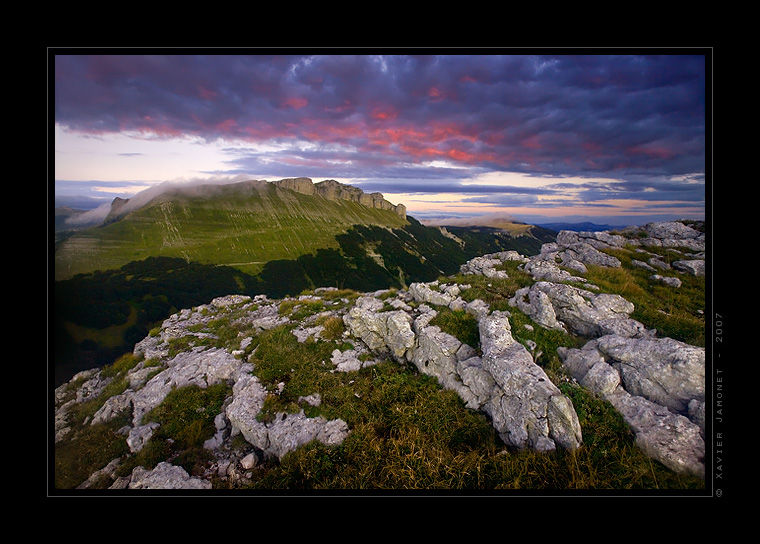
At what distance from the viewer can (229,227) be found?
3821 inches

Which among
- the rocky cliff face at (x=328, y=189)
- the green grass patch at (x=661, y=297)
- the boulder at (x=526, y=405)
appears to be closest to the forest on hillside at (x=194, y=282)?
the boulder at (x=526, y=405)

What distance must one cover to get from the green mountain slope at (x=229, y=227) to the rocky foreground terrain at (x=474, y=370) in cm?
5387

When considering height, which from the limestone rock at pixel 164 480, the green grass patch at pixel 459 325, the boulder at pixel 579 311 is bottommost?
the limestone rock at pixel 164 480

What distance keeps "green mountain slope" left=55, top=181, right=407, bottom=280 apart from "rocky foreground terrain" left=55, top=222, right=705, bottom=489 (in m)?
53.9

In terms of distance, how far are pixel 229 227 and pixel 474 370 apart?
370 feet

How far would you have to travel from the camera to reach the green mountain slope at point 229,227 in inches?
2776

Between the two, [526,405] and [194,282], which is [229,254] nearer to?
[194,282]

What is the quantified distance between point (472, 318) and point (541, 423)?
3.09m

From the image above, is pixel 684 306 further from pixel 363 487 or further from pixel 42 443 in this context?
pixel 42 443

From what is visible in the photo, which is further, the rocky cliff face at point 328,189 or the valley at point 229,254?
the rocky cliff face at point 328,189

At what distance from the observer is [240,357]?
23.1ft

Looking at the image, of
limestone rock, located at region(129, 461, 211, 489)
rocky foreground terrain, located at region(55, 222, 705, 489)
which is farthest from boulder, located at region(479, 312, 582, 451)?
limestone rock, located at region(129, 461, 211, 489)

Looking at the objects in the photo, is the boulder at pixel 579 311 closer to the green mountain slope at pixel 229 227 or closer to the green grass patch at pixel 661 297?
the green grass patch at pixel 661 297

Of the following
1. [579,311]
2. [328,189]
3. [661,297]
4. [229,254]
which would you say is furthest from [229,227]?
[661,297]
